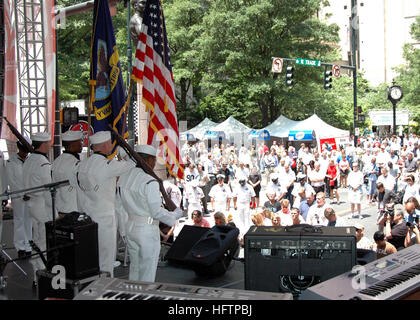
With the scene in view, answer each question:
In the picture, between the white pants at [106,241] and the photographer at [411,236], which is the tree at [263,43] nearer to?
the photographer at [411,236]

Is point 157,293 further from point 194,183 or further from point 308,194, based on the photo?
point 194,183

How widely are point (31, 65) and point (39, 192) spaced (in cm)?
453

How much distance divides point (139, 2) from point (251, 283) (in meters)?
7.81

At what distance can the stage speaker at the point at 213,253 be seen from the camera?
669 cm

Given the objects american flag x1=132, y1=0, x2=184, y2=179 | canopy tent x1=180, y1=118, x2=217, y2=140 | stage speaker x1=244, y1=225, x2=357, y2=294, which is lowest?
stage speaker x1=244, y1=225, x2=357, y2=294

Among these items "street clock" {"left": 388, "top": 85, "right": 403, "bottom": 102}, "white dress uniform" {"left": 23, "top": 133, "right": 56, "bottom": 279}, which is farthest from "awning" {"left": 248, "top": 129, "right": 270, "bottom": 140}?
"white dress uniform" {"left": 23, "top": 133, "right": 56, "bottom": 279}

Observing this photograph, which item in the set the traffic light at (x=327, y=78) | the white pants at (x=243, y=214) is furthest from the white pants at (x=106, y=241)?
the traffic light at (x=327, y=78)

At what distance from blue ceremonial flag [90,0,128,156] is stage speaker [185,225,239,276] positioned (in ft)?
6.49

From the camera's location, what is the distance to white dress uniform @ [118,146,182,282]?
17.7ft

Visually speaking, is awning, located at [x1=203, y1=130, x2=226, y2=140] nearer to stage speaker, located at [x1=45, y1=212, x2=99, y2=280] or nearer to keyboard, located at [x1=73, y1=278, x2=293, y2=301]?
stage speaker, located at [x1=45, y1=212, x2=99, y2=280]

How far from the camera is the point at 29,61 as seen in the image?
10.1 meters

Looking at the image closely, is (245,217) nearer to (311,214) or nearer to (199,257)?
(311,214)

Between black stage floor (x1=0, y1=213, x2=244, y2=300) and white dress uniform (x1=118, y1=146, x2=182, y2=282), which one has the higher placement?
white dress uniform (x1=118, y1=146, x2=182, y2=282)
